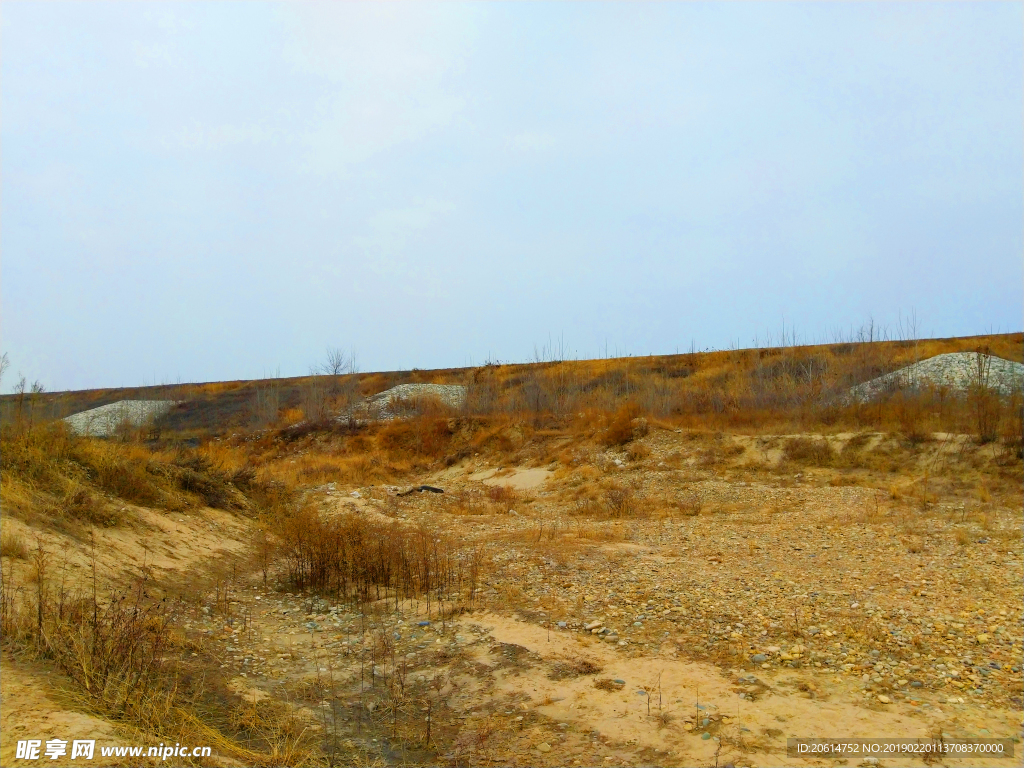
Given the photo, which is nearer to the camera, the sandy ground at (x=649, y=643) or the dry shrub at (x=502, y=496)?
the sandy ground at (x=649, y=643)

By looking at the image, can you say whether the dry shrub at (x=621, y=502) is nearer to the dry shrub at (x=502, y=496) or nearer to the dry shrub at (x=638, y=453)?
the dry shrub at (x=502, y=496)

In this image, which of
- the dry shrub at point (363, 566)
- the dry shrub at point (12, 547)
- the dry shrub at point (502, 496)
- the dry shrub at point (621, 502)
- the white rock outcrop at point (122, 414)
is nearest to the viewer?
the dry shrub at point (12, 547)

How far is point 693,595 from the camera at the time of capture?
722 centimetres

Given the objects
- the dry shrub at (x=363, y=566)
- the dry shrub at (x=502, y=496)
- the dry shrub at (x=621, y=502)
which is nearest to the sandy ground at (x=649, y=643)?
the dry shrub at (x=363, y=566)

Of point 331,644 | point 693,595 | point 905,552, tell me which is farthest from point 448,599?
point 905,552

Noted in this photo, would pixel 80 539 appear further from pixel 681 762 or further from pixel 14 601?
pixel 681 762

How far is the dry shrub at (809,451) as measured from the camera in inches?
686

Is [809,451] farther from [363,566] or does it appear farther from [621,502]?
[363,566]

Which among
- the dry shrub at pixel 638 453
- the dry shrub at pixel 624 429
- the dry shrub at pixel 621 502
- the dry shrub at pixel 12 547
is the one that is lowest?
the dry shrub at pixel 621 502

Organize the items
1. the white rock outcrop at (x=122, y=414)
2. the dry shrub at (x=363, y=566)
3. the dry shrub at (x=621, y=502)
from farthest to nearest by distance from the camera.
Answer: the white rock outcrop at (x=122, y=414), the dry shrub at (x=621, y=502), the dry shrub at (x=363, y=566)

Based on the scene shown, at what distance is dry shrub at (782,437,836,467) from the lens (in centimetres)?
1743

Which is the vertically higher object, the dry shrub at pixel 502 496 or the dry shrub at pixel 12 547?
the dry shrub at pixel 12 547

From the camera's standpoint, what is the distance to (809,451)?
1783 cm

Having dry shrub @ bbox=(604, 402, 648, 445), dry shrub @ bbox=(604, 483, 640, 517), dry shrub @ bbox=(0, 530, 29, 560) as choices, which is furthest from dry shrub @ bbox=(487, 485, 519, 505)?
dry shrub @ bbox=(0, 530, 29, 560)
